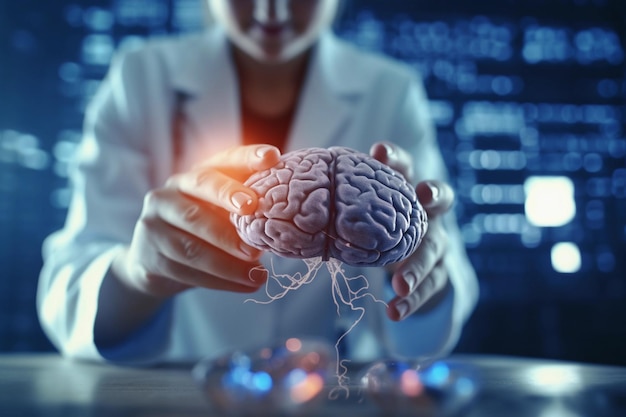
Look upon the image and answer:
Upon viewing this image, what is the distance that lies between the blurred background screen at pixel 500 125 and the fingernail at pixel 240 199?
230 cm

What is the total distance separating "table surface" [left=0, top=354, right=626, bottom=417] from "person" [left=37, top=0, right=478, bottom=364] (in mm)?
151

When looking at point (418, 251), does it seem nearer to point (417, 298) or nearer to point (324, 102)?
point (417, 298)

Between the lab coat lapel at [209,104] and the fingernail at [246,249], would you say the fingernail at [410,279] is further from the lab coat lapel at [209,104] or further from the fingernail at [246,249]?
the lab coat lapel at [209,104]

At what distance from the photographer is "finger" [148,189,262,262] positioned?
804mm

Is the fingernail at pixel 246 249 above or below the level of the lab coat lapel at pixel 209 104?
below

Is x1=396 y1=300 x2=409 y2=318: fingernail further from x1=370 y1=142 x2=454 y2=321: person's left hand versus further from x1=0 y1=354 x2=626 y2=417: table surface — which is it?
x1=0 y1=354 x2=626 y2=417: table surface

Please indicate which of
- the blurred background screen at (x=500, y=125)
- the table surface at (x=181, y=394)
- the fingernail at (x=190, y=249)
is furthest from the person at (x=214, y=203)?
the blurred background screen at (x=500, y=125)

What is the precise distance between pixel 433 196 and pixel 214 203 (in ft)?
1.11

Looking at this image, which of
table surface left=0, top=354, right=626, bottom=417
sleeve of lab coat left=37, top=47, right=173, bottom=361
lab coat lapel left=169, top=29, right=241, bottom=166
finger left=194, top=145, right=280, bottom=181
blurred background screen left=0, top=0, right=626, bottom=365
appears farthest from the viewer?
blurred background screen left=0, top=0, right=626, bottom=365

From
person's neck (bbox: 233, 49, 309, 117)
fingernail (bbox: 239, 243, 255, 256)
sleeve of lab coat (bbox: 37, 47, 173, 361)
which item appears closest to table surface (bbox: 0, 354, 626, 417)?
sleeve of lab coat (bbox: 37, 47, 173, 361)

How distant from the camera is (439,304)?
3.93ft

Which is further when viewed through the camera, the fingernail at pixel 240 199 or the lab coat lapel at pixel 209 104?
the lab coat lapel at pixel 209 104

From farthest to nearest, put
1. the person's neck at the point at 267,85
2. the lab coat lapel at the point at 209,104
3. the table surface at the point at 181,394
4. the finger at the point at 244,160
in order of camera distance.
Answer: the person's neck at the point at 267,85 → the lab coat lapel at the point at 209,104 → the finger at the point at 244,160 → the table surface at the point at 181,394

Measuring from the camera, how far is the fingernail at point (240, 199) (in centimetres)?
71
